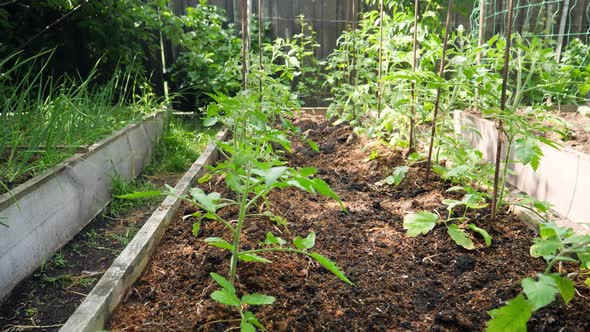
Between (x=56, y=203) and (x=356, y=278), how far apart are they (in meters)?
1.56

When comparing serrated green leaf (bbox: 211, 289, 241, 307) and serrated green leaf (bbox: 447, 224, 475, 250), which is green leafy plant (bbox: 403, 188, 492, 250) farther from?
serrated green leaf (bbox: 211, 289, 241, 307)

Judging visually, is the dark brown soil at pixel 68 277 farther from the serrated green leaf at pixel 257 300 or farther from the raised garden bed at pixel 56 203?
the serrated green leaf at pixel 257 300

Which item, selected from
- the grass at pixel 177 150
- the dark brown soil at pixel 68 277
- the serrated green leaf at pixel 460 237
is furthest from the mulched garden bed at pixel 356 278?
the grass at pixel 177 150

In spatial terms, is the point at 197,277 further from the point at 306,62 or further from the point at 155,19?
the point at 306,62

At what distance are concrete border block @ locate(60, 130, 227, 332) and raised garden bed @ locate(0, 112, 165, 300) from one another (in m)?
0.60

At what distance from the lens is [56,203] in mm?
2146

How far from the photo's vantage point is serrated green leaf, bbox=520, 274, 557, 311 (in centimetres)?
94

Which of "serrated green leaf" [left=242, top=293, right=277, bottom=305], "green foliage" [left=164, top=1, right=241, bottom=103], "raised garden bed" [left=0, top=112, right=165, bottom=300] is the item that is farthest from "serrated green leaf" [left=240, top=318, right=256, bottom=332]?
"green foliage" [left=164, top=1, right=241, bottom=103]

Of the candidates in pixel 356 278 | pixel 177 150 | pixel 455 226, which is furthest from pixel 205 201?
pixel 177 150

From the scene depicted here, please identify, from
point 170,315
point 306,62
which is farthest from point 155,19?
point 170,315

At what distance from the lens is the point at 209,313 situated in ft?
3.93

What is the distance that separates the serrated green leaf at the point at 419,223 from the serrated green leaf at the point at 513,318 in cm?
72

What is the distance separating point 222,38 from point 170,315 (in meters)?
4.79

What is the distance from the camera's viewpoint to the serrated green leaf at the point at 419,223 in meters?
1.74
